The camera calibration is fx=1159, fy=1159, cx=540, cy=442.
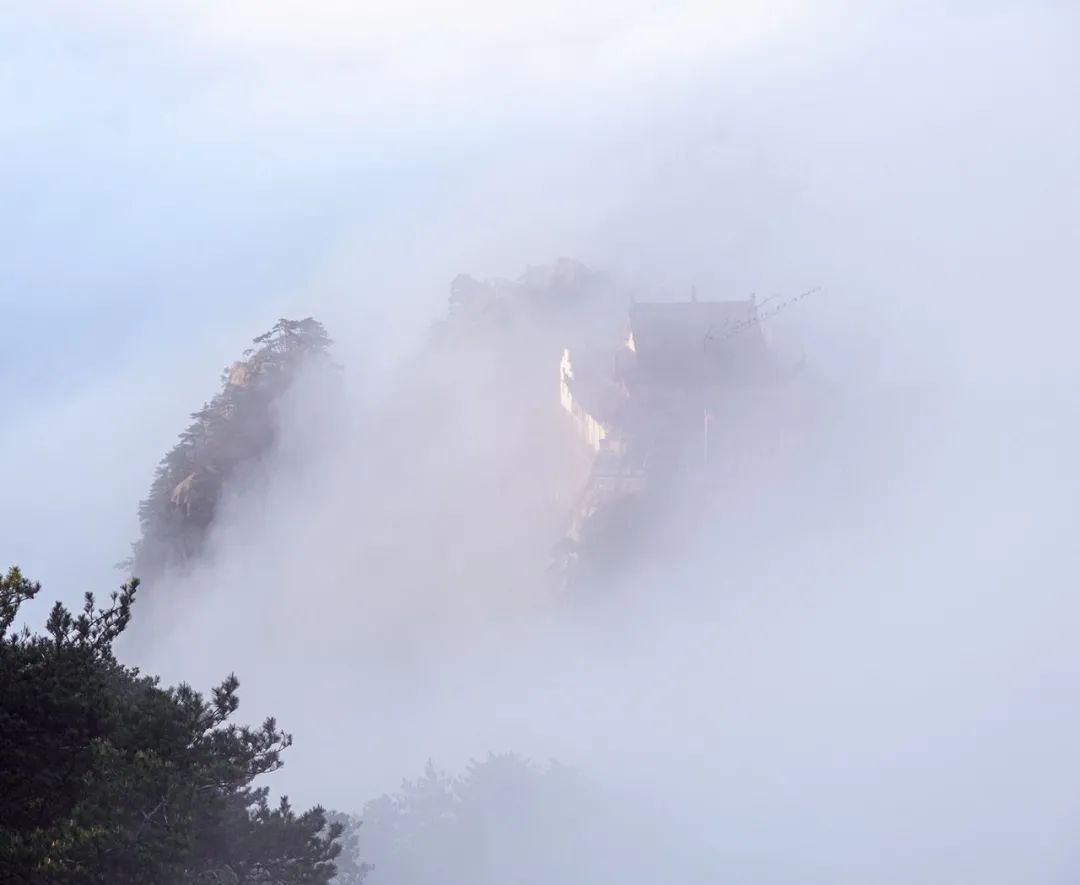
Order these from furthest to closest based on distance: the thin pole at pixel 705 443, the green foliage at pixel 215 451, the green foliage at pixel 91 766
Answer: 1. the green foliage at pixel 215 451
2. the thin pole at pixel 705 443
3. the green foliage at pixel 91 766

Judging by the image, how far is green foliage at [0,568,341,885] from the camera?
1316 centimetres

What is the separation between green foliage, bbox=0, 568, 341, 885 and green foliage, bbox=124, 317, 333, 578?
4241 cm

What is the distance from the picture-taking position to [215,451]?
59000 millimetres

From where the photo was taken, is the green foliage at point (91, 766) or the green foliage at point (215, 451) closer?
the green foliage at point (91, 766)

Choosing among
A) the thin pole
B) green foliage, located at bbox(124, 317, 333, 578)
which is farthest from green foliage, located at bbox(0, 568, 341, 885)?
green foliage, located at bbox(124, 317, 333, 578)

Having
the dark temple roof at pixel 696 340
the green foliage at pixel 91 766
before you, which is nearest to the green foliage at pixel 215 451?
the dark temple roof at pixel 696 340

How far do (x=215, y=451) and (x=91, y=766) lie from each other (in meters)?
45.9

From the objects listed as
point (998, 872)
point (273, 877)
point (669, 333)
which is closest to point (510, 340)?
point (669, 333)

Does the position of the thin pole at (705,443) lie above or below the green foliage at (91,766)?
above

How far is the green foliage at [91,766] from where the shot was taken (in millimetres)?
13156

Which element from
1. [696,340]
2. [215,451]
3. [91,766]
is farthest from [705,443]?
[91,766]

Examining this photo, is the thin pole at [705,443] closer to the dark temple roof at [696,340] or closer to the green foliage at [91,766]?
the dark temple roof at [696,340]

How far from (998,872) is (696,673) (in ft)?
57.9

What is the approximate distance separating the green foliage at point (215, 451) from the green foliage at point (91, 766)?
4241 centimetres
